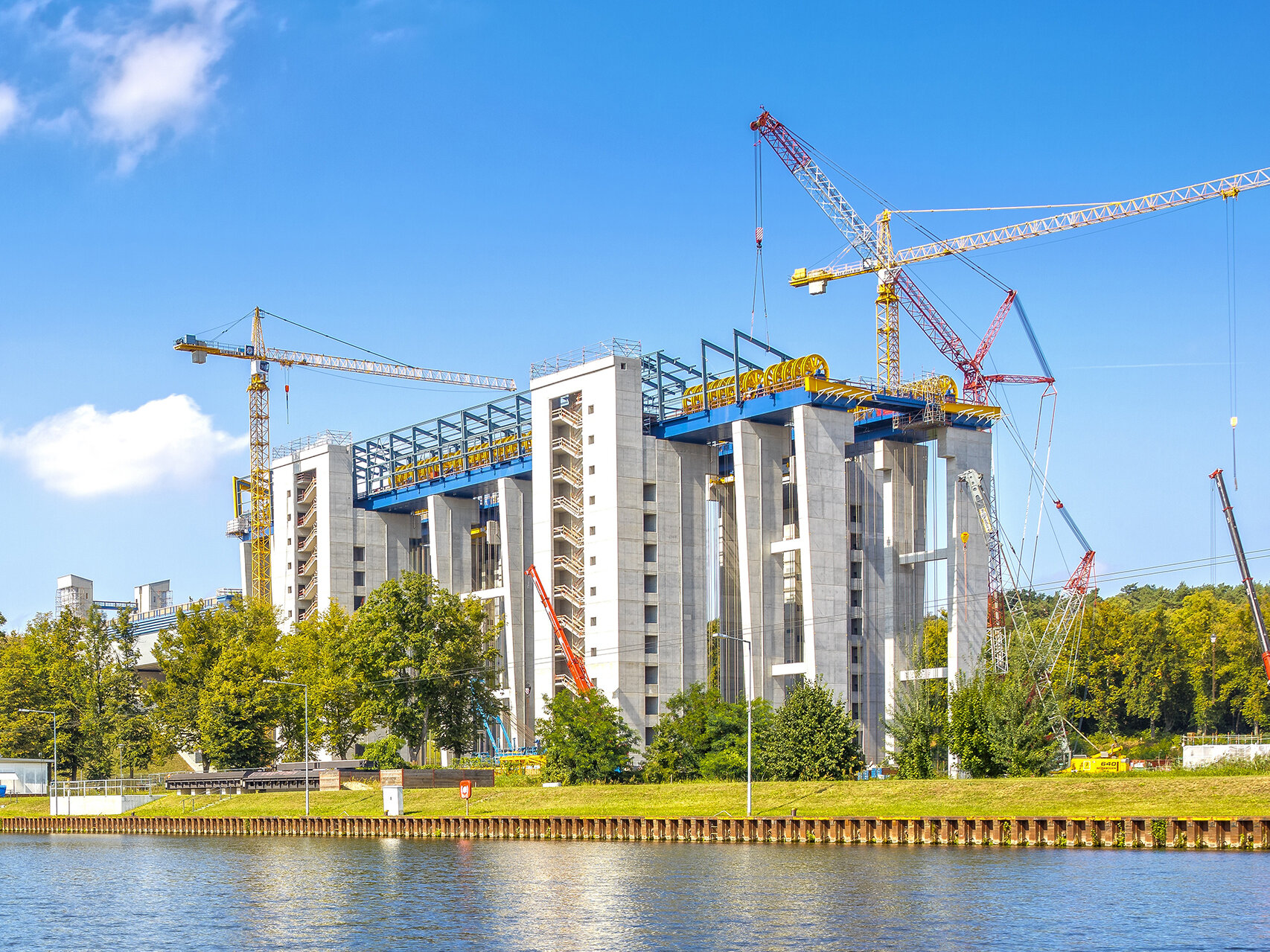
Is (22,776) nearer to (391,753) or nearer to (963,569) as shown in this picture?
(391,753)

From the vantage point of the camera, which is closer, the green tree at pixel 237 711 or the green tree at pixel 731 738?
the green tree at pixel 731 738

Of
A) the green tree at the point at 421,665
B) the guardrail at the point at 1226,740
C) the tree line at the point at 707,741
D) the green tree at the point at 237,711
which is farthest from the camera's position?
the green tree at the point at 237,711

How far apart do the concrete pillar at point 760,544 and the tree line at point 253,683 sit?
2214 cm

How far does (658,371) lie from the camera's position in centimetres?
Answer: 13138

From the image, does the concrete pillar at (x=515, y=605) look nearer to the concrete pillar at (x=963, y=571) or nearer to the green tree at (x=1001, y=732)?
the concrete pillar at (x=963, y=571)

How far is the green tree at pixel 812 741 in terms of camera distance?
89.2 metres

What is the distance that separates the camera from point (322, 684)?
127 meters

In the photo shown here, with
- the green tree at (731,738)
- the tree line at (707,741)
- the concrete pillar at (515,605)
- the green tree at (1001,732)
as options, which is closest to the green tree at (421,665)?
the tree line at (707,741)

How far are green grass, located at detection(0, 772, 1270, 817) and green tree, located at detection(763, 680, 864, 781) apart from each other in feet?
6.14

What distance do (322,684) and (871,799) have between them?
194ft

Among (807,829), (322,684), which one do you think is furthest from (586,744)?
(807,829)

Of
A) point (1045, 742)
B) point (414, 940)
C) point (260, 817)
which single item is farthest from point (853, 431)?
point (414, 940)

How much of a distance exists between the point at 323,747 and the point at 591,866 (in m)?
86.4

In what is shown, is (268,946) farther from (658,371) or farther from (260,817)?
(658,371)
